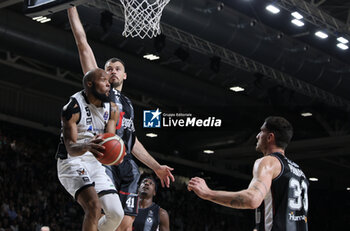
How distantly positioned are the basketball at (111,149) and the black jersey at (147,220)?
4.90 metres

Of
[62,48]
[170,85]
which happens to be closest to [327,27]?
[170,85]

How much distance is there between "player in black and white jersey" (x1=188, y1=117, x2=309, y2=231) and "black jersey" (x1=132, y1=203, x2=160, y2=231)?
5200 mm

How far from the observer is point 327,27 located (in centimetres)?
1506

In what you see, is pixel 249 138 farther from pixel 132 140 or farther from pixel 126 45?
pixel 132 140

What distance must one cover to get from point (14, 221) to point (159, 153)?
955 centimetres

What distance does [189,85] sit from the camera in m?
19.1

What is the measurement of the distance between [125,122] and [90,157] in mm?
761

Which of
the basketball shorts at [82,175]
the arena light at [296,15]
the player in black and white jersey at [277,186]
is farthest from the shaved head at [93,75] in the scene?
the arena light at [296,15]

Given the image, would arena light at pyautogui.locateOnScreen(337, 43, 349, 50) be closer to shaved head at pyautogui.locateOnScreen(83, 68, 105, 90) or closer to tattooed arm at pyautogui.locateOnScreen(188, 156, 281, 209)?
shaved head at pyautogui.locateOnScreen(83, 68, 105, 90)

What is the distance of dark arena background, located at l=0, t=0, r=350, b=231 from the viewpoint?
14641 millimetres

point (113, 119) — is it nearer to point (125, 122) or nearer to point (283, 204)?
point (125, 122)

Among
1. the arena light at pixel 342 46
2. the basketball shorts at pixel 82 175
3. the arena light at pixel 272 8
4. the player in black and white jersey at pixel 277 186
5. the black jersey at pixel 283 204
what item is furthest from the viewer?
the arena light at pixel 342 46

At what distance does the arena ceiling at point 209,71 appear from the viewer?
1457cm

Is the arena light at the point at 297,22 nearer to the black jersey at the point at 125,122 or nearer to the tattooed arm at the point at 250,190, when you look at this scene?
the black jersey at the point at 125,122
